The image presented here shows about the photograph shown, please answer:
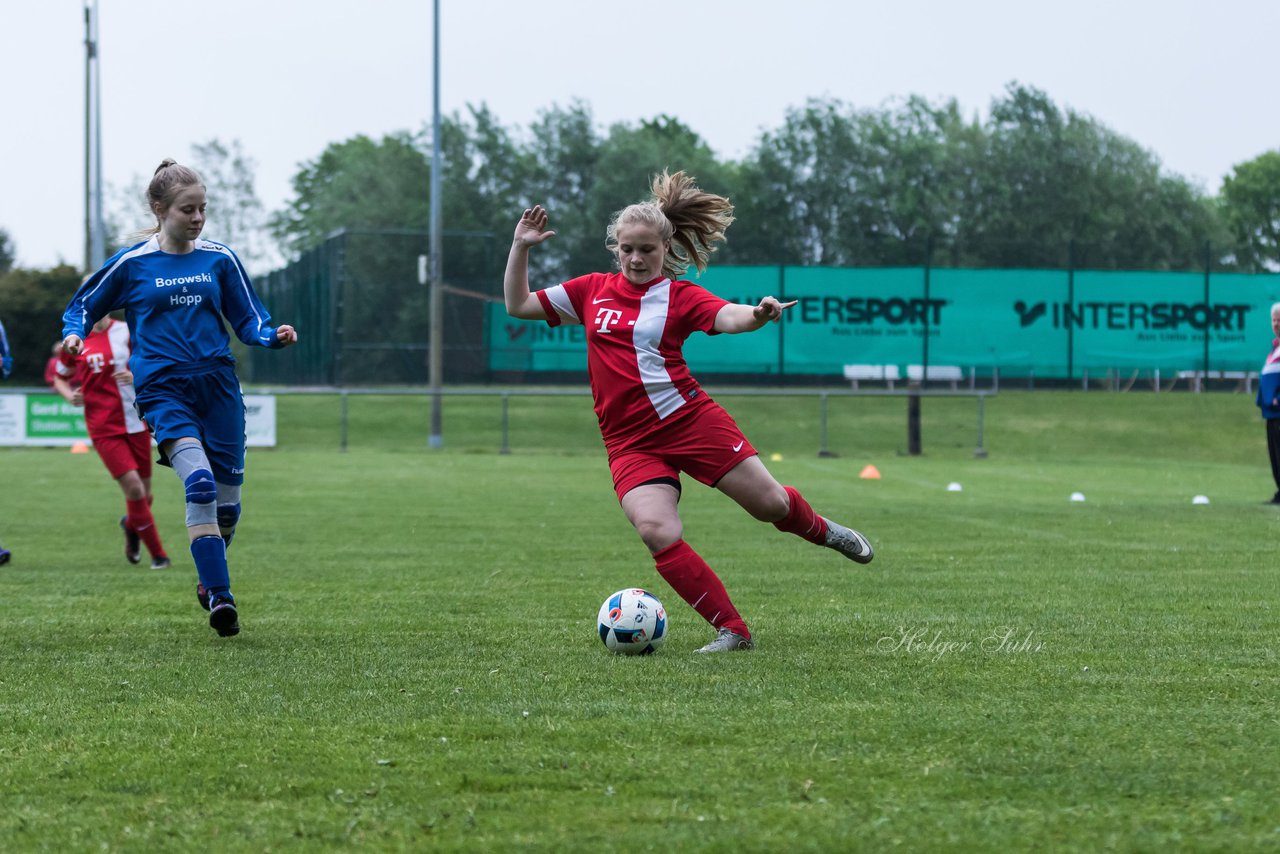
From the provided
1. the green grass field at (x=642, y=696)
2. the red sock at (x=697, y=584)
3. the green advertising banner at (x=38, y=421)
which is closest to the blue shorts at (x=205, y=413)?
the green grass field at (x=642, y=696)

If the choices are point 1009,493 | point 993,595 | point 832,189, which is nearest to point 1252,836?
point 993,595

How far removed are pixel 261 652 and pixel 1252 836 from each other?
4026 millimetres

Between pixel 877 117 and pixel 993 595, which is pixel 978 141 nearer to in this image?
pixel 877 117

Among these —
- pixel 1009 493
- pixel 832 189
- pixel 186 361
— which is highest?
pixel 832 189

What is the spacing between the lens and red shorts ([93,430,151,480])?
10.2 metres

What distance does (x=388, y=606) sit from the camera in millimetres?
7719

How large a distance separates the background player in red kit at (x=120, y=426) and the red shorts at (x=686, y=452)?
4.94 meters

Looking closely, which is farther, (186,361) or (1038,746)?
(186,361)

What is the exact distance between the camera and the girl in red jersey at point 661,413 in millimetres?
6125

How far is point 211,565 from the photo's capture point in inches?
257

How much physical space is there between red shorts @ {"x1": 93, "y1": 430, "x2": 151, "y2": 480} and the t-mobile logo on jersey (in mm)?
4849

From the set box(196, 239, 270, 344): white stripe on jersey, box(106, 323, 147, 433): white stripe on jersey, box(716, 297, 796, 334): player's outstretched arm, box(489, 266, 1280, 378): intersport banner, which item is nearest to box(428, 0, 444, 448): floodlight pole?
box(489, 266, 1280, 378): intersport banner

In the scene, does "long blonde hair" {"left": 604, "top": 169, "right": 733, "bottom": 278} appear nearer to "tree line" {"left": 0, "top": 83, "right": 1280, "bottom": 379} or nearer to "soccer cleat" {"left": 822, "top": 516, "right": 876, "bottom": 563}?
"soccer cleat" {"left": 822, "top": 516, "right": 876, "bottom": 563}

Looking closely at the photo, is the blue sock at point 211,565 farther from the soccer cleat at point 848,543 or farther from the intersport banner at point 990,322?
the intersport banner at point 990,322
